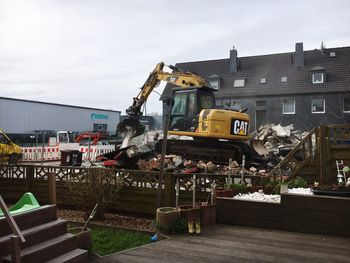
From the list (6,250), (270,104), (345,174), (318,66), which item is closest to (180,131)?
(345,174)

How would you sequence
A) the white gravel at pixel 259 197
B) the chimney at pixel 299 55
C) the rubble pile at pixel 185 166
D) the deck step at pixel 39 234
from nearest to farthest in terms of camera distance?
1. the deck step at pixel 39 234
2. the white gravel at pixel 259 197
3. the rubble pile at pixel 185 166
4. the chimney at pixel 299 55

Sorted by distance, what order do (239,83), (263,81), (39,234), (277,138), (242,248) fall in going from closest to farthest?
(39,234), (242,248), (277,138), (263,81), (239,83)

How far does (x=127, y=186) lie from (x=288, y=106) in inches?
1130

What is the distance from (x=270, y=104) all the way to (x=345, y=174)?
28.0 m

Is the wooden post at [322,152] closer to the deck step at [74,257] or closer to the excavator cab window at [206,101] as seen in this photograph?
the deck step at [74,257]

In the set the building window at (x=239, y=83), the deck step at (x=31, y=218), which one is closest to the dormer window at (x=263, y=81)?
the building window at (x=239, y=83)

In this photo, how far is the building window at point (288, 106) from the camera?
35219 mm

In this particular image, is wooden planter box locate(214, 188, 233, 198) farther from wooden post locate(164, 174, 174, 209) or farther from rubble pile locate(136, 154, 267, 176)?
rubble pile locate(136, 154, 267, 176)

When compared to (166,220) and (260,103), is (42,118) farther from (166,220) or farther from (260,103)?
(166,220)

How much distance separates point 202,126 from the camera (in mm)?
14883

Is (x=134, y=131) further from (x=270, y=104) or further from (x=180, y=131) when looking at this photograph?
(x=270, y=104)

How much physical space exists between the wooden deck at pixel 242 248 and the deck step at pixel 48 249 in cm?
54

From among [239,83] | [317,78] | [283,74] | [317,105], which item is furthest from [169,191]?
[283,74]

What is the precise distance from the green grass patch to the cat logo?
8140 millimetres
